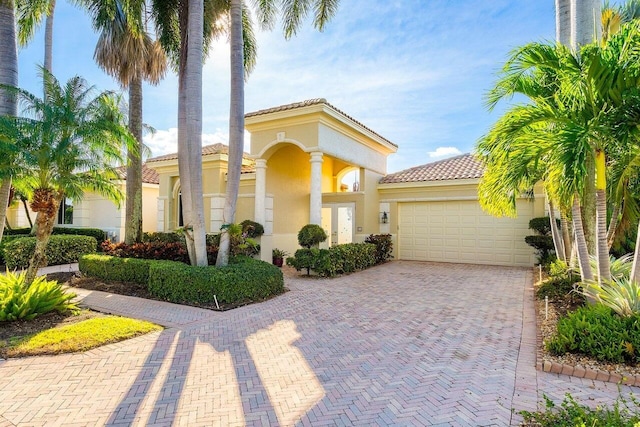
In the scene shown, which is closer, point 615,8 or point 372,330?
point 372,330

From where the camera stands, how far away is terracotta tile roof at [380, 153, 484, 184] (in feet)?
50.9

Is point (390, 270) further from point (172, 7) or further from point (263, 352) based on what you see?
point (172, 7)

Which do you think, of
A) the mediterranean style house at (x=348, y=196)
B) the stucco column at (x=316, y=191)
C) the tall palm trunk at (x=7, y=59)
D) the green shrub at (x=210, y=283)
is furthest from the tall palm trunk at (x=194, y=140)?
the stucco column at (x=316, y=191)

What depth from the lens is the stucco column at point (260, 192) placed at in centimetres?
1378

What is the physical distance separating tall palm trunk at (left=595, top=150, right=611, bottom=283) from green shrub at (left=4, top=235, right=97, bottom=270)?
16469 millimetres

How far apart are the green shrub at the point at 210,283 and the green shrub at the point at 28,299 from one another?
185 cm

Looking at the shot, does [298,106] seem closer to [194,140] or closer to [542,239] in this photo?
[194,140]

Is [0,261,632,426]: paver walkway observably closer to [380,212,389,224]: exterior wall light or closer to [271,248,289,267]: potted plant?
[271,248,289,267]: potted plant

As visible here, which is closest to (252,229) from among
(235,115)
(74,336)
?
(235,115)

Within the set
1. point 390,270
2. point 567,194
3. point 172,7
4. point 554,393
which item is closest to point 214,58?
point 172,7

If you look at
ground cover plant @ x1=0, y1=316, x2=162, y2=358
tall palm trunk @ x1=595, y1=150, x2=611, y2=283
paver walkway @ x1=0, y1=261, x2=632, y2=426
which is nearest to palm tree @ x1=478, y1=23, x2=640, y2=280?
tall palm trunk @ x1=595, y1=150, x2=611, y2=283

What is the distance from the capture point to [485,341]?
566cm

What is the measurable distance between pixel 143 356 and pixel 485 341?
532 cm

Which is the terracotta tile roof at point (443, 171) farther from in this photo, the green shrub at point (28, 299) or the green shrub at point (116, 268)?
the green shrub at point (28, 299)
